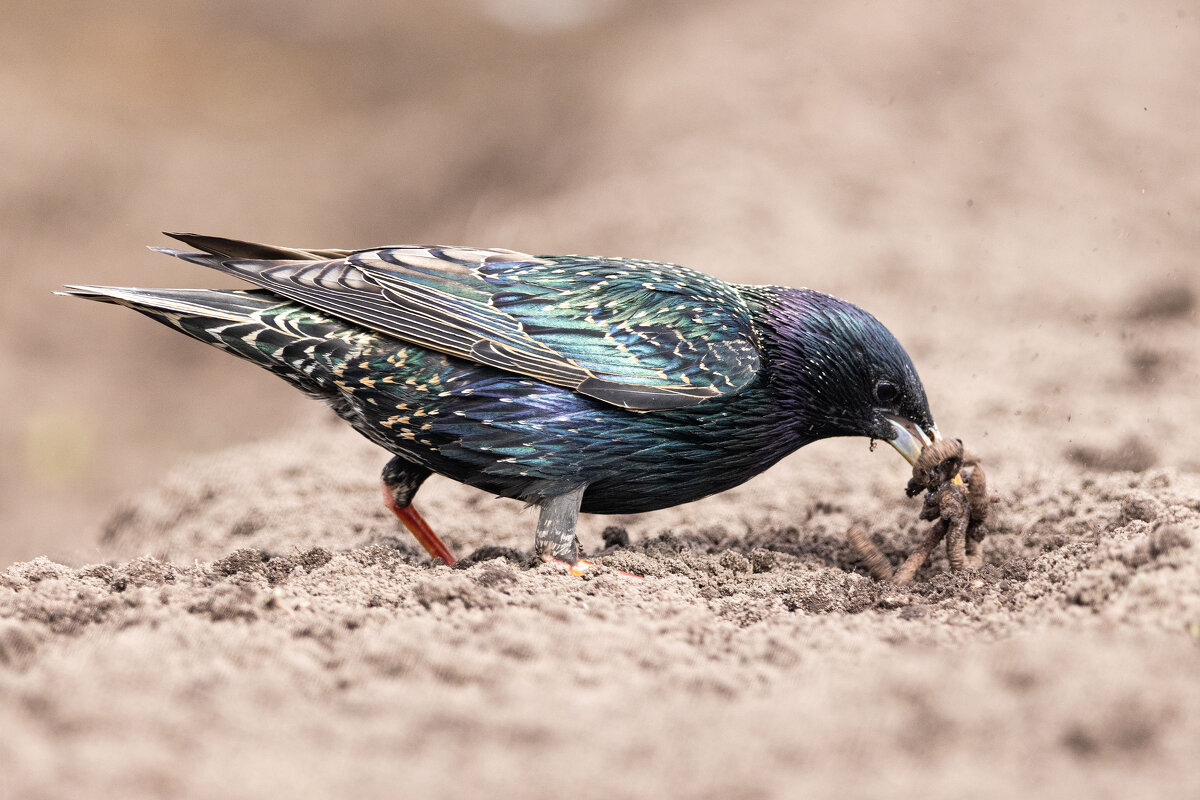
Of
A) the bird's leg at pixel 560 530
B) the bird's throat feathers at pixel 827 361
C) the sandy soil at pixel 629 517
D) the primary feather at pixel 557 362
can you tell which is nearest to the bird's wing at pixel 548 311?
the primary feather at pixel 557 362

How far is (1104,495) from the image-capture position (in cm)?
427

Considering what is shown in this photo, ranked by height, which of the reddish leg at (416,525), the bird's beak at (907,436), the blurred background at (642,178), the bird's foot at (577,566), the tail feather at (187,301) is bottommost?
the reddish leg at (416,525)

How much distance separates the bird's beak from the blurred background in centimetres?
160

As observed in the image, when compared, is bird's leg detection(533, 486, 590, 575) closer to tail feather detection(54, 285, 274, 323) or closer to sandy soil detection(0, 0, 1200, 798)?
sandy soil detection(0, 0, 1200, 798)

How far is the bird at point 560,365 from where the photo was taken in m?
3.82

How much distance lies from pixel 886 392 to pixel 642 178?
4942 millimetres

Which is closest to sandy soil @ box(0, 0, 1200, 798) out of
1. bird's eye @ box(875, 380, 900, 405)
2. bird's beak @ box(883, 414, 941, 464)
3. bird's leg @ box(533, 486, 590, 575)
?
bird's leg @ box(533, 486, 590, 575)

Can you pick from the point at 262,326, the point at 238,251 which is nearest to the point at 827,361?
the point at 262,326

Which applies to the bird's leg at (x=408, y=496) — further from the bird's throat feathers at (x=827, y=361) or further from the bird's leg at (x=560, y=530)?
the bird's throat feathers at (x=827, y=361)

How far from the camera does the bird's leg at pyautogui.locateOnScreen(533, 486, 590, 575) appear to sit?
3.81 metres

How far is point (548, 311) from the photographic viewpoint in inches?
155

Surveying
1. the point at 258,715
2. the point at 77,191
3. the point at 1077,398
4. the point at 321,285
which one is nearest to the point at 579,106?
the point at 77,191

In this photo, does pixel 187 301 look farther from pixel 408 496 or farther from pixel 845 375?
pixel 845 375

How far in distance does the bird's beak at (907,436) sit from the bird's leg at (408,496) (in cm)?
187
